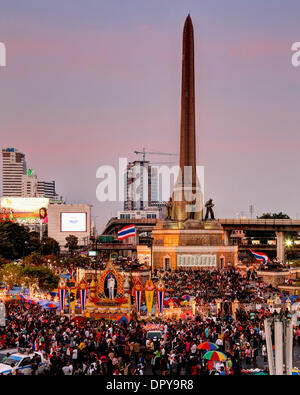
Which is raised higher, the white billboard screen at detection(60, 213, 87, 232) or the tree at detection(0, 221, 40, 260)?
the white billboard screen at detection(60, 213, 87, 232)

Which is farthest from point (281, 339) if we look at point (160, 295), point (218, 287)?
point (218, 287)

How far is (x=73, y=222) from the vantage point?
136 meters

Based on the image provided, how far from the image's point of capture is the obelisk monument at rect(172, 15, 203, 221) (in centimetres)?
7106

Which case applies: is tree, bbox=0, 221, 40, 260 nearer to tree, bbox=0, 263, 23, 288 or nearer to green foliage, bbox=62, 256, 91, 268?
green foliage, bbox=62, 256, 91, 268

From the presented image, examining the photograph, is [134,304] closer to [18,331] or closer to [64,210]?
[18,331]

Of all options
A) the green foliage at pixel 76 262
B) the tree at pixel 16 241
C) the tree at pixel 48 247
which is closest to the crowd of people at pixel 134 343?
the green foliage at pixel 76 262

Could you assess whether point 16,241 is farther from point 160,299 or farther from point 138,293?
point 160,299

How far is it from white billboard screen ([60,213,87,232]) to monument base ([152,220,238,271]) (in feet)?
223

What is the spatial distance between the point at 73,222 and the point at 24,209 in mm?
26887

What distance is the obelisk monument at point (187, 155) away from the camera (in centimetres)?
7106

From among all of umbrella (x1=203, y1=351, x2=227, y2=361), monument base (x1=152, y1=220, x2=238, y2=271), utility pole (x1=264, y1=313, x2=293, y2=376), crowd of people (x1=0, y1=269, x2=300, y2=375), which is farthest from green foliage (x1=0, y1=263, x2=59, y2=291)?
utility pole (x1=264, y1=313, x2=293, y2=376)
